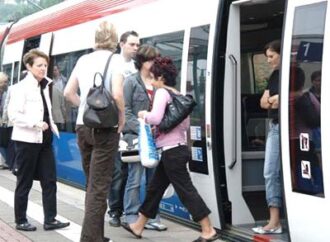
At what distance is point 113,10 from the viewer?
911 centimetres

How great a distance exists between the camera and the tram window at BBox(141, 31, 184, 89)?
7145 mm

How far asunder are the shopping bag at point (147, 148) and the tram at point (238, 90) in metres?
0.54

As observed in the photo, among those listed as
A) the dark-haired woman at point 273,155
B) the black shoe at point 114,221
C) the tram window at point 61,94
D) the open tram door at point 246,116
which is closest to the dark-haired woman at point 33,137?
the black shoe at point 114,221

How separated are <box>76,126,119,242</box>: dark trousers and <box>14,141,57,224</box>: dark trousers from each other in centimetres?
124

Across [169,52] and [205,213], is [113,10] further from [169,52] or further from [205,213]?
[205,213]

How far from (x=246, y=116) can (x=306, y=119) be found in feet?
7.71

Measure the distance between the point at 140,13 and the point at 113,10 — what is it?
1.01 m

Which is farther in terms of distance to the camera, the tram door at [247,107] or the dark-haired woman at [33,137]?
the dark-haired woman at [33,137]

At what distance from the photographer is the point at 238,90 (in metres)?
6.46

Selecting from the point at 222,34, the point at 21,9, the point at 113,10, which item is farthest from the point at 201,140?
the point at 21,9

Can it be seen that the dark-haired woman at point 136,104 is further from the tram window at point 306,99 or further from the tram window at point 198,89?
the tram window at point 306,99

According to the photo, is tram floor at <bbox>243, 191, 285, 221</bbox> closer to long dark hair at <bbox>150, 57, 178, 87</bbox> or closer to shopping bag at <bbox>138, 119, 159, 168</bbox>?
shopping bag at <bbox>138, 119, 159, 168</bbox>

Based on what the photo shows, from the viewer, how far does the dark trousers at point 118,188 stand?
23.9 feet

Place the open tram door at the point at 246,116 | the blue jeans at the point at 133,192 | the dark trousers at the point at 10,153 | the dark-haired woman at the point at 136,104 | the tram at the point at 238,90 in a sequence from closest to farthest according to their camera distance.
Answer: the tram at the point at 238,90
the open tram door at the point at 246,116
the dark-haired woman at the point at 136,104
the blue jeans at the point at 133,192
the dark trousers at the point at 10,153
